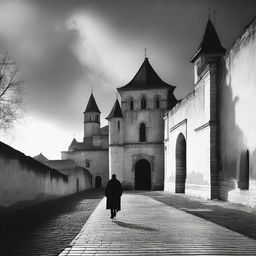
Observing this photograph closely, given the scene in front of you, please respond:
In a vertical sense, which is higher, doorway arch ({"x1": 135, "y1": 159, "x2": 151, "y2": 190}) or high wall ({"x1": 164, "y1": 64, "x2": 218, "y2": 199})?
high wall ({"x1": 164, "y1": 64, "x2": 218, "y2": 199})

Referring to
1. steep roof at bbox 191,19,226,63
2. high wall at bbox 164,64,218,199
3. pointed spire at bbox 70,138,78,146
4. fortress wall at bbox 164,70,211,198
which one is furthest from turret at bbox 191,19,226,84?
pointed spire at bbox 70,138,78,146

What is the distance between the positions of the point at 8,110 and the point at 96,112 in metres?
48.7

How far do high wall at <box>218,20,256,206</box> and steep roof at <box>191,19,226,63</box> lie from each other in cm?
1492

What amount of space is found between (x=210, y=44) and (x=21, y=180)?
88.3 feet

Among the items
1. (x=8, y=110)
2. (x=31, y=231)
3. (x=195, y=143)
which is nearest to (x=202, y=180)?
(x=195, y=143)

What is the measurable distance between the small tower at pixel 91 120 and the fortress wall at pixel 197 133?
131 feet

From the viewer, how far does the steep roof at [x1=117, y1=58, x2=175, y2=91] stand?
46.6 metres

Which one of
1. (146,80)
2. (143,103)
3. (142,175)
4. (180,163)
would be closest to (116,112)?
(143,103)

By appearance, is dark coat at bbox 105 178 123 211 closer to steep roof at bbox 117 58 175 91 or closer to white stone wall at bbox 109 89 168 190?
white stone wall at bbox 109 89 168 190

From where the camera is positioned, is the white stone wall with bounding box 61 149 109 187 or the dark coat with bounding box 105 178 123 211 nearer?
the dark coat with bounding box 105 178 123 211

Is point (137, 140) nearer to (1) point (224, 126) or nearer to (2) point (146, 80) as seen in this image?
(2) point (146, 80)

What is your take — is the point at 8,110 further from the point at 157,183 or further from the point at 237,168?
the point at 157,183

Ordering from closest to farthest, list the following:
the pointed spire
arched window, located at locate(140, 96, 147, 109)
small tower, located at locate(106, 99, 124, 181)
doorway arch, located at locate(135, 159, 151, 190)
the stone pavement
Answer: the stone pavement, small tower, located at locate(106, 99, 124, 181), doorway arch, located at locate(135, 159, 151, 190), arched window, located at locate(140, 96, 147, 109), the pointed spire

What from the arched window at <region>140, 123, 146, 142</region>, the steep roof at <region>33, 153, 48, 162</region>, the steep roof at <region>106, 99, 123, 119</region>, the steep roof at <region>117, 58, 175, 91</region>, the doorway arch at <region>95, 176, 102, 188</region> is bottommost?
the doorway arch at <region>95, 176, 102, 188</region>
